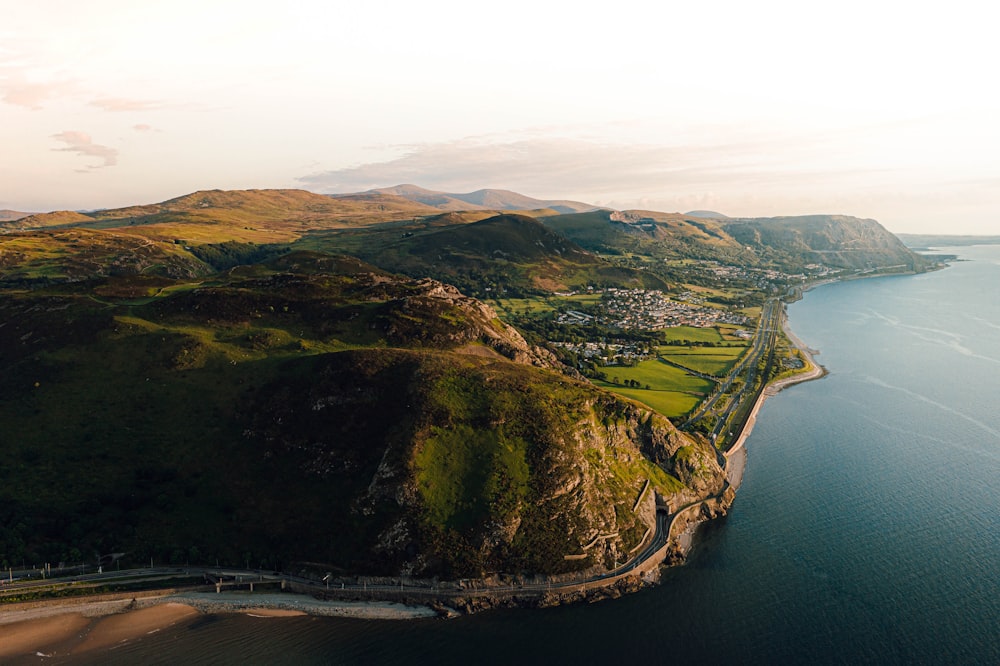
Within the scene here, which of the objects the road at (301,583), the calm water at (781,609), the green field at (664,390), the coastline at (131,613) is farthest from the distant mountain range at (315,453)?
the green field at (664,390)

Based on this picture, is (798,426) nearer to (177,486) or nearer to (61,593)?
(177,486)

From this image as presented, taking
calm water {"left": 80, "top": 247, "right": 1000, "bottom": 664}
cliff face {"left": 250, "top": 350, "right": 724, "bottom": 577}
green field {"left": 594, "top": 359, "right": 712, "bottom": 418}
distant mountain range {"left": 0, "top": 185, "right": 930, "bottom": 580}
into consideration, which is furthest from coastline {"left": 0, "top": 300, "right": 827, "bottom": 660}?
green field {"left": 594, "top": 359, "right": 712, "bottom": 418}

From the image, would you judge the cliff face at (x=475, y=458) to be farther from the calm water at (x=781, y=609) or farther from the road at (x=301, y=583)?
the calm water at (x=781, y=609)

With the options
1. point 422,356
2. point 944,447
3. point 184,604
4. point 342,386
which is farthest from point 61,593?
point 944,447

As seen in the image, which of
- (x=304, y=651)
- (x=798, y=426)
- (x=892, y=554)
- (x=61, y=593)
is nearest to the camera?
(x=304, y=651)

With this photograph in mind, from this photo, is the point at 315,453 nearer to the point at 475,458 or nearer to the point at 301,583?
the point at 301,583

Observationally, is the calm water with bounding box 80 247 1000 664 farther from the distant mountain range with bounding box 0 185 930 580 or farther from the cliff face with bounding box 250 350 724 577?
the cliff face with bounding box 250 350 724 577
